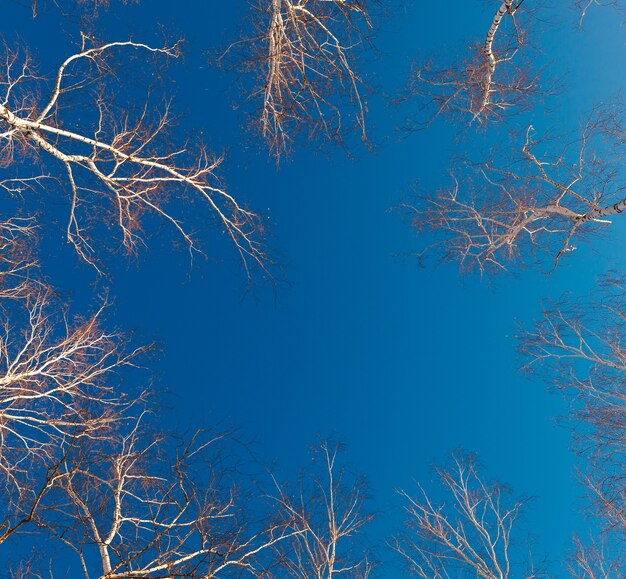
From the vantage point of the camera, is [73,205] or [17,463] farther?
[17,463]

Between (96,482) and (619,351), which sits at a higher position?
(619,351)

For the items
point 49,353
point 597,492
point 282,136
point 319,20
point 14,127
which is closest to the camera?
point 319,20

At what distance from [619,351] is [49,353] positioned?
10.8m

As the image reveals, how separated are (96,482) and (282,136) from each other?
281 inches

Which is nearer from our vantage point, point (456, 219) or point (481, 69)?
point (481, 69)

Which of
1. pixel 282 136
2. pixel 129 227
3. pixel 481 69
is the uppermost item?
pixel 481 69

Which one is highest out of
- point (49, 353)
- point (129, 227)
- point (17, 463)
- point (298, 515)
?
point (129, 227)

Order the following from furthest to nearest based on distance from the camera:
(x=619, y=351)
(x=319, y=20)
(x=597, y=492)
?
(x=597, y=492), (x=619, y=351), (x=319, y=20)

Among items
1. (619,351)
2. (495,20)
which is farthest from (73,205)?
(619,351)

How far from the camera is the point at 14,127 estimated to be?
6.71 metres

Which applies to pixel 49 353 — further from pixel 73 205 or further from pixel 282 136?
pixel 282 136

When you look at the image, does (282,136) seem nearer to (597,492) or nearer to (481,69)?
(481,69)

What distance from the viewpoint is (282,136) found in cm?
743

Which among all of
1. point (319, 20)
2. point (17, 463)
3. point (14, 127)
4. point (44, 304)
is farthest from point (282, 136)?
point (17, 463)
